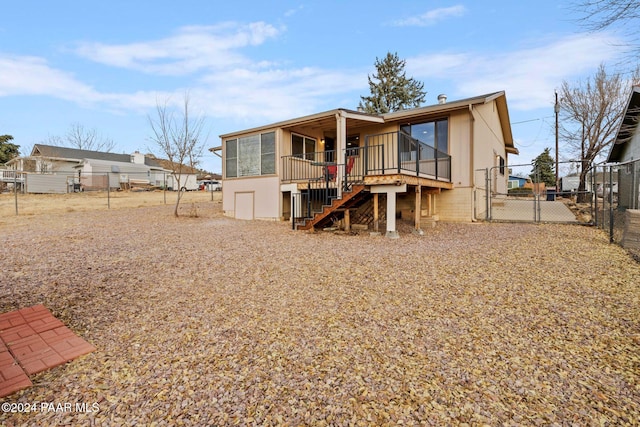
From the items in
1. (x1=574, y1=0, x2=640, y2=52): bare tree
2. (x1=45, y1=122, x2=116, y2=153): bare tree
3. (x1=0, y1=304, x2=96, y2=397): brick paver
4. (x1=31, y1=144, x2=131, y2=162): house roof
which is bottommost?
(x1=0, y1=304, x2=96, y2=397): brick paver

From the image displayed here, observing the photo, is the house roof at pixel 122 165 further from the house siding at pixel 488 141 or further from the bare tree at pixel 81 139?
the house siding at pixel 488 141

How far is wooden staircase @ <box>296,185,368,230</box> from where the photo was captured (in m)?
7.88

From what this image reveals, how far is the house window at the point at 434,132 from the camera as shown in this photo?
1055 cm

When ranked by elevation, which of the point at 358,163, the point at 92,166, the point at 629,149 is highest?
the point at 92,166

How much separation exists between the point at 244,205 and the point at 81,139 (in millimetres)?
34019

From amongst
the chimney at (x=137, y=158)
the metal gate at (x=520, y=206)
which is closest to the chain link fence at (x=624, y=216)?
the metal gate at (x=520, y=206)

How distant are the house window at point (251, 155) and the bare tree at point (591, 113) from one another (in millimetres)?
16594

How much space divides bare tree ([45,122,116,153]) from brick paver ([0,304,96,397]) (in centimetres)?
4069

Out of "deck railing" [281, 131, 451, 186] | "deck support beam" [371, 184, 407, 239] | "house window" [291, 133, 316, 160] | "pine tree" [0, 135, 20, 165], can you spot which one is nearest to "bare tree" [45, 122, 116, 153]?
"pine tree" [0, 135, 20, 165]

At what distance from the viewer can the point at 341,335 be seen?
110 inches

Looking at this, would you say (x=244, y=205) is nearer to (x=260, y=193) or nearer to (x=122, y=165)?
(x=260, y=193)

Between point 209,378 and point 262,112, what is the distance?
65.6 ft

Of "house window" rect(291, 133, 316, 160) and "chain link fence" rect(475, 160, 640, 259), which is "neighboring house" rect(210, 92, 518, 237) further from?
"chain link fence" rect(475, 160, 640, 259)

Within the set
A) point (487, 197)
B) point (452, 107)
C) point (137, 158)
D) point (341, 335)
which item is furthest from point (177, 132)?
point (137, 158)
